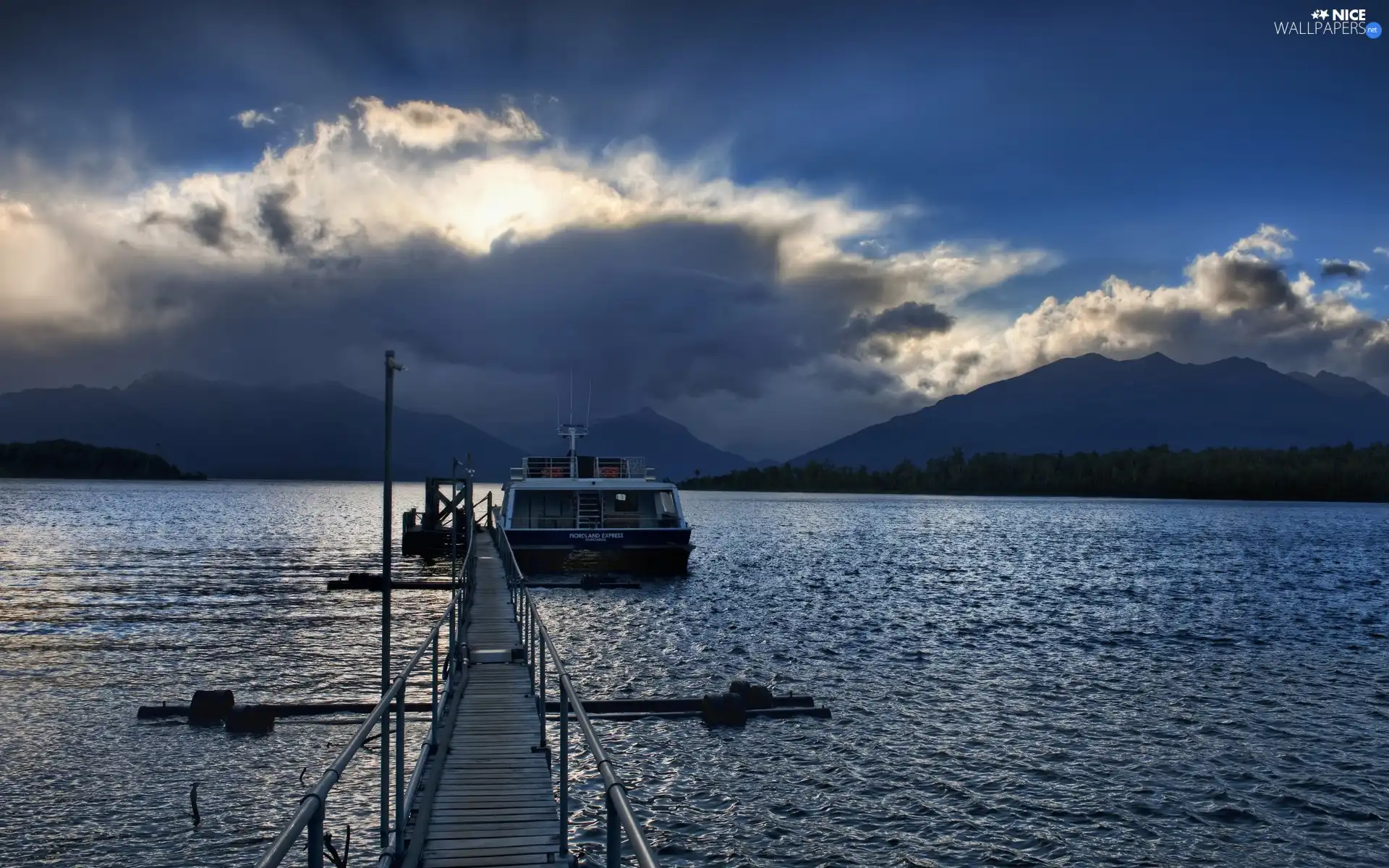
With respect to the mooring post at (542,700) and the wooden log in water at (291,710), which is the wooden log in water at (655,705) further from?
the mooring post at (542,700)

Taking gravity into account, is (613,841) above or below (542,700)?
above

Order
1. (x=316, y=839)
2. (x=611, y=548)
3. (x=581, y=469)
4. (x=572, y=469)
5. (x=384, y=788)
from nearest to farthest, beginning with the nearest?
1. (x=316, y=839)
2. (x=384, y=788)
3. (x=611, y=548)
4. (x=572, y=469)
5. (x=581, y=469)

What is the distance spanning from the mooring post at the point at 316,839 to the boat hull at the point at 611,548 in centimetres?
3787

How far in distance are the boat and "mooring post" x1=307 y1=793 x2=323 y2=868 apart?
124 feet

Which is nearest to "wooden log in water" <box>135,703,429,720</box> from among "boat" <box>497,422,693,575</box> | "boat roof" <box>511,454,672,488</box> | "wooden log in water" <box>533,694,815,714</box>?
"wooden log in water" <box>533,694,815,714</box>

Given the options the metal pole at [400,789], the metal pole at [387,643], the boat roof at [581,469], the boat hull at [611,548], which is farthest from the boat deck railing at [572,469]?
the metal pole at [400,789]

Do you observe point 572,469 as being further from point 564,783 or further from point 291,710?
point 564,783

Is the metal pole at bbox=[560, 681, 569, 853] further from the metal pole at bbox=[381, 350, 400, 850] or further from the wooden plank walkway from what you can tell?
the metal pole at bbox=[381, 350, 400, 850]

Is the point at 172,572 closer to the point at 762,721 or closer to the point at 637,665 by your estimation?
the point at 637,665

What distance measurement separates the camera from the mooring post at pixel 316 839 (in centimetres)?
587

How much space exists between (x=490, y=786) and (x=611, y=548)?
111 feet

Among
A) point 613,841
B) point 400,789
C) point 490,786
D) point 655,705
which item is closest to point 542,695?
point 490,786

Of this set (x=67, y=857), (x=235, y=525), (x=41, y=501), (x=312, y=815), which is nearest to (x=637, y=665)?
(x=67, y=857)

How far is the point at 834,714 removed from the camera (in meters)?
20.9
